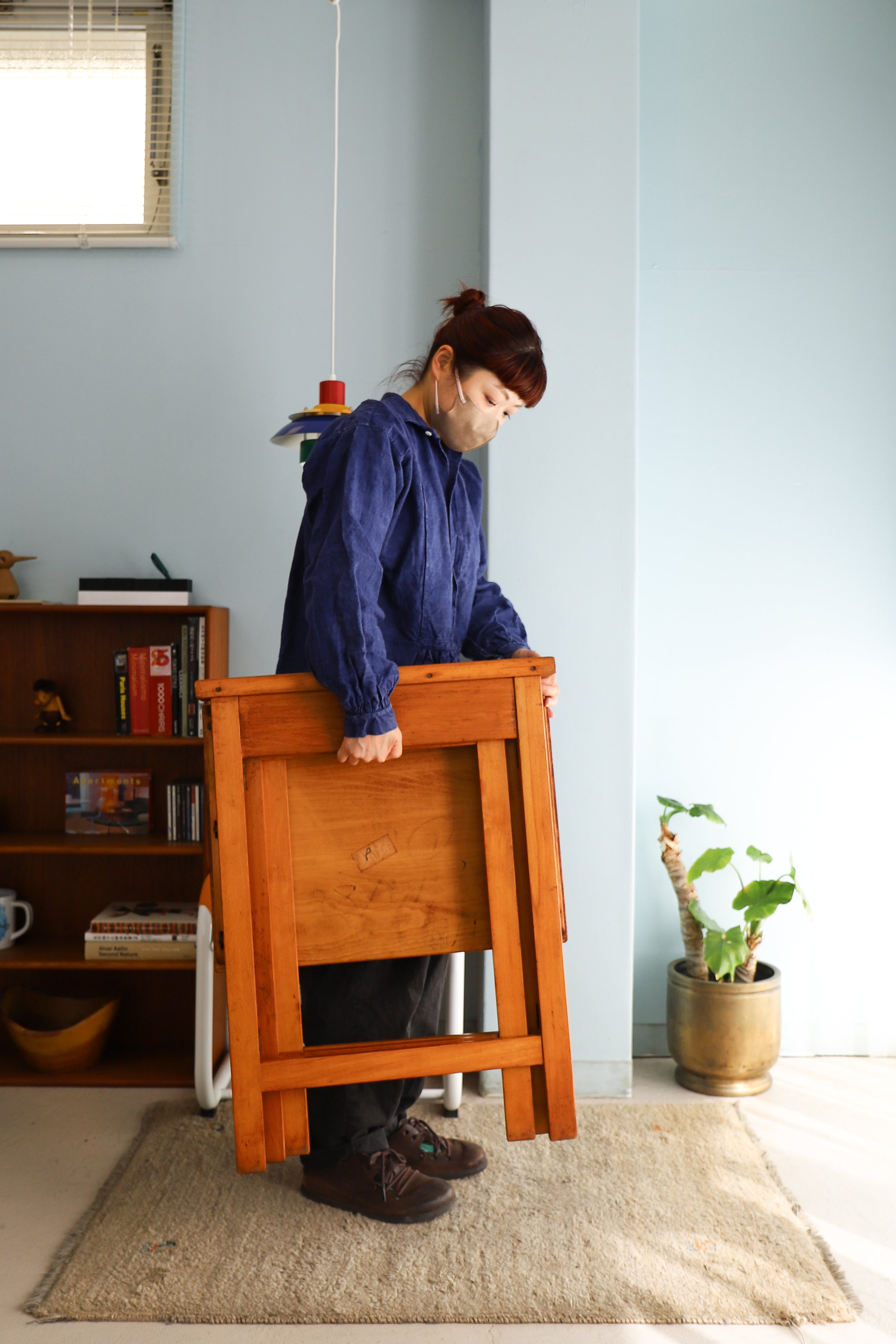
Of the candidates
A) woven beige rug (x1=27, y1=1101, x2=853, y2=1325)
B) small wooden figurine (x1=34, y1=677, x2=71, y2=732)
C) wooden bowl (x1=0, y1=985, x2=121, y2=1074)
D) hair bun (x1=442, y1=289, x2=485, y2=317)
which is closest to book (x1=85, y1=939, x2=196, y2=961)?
wooden bowl (x1=0, y1=985, x2=121, y2=1074)

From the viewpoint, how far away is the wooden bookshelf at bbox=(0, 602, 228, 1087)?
2.44 metres

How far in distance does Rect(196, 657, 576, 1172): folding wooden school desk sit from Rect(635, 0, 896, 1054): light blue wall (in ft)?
3.88

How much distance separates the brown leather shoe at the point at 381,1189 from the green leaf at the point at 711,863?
3.00 feet

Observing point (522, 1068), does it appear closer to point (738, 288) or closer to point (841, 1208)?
point (841, 1208)

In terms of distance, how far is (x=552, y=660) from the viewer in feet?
4.48

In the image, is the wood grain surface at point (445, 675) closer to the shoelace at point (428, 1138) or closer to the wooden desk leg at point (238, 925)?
the wooden desk leg at point (238, 925)

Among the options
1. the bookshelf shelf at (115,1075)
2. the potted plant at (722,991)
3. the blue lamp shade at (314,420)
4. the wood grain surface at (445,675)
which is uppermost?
the blue lamp shade at (314,420)

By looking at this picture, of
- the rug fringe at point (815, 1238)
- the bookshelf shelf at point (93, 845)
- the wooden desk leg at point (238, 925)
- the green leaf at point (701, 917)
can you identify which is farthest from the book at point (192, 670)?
the rug fringe at point (815, 1238)

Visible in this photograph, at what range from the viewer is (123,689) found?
233cm

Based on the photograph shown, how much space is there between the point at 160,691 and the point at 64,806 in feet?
1.43

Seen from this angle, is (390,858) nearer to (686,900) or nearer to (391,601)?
(391,601)

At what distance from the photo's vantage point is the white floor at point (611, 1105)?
1.42m

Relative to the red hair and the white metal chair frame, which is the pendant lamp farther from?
the white metal chair frame

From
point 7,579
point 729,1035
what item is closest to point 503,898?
point 729,1035
